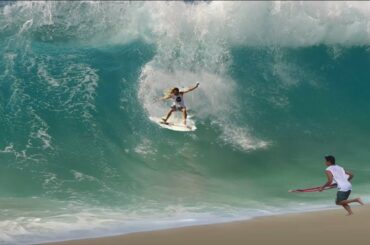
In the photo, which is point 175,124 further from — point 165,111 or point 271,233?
point 271,233

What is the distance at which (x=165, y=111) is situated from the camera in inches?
534

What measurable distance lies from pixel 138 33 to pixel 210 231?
12.7 m

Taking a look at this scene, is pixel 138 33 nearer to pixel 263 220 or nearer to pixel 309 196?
pixel 309 196

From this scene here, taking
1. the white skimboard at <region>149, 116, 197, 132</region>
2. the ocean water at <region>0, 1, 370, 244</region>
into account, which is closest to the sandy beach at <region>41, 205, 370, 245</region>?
the ocean water at <region>0, 1, 370, 244</region>

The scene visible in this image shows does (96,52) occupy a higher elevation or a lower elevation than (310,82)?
higher

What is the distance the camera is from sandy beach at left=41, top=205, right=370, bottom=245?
233 inches

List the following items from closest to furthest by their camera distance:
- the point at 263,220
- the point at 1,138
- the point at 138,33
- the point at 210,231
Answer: the point at 210,231
the point at 263,220
the point at 1,138
the point at 138,33

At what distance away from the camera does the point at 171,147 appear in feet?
39.7

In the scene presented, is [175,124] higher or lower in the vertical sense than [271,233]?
higher

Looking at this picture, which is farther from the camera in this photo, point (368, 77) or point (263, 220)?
point (368, 77)

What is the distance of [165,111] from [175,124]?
118 centimetres

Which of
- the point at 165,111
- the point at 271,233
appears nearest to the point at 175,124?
the point at 165,111

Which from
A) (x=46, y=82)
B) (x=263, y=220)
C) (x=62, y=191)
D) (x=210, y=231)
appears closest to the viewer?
(x=210, y=231)

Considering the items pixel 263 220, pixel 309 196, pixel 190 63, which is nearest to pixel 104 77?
pixel 190 63
